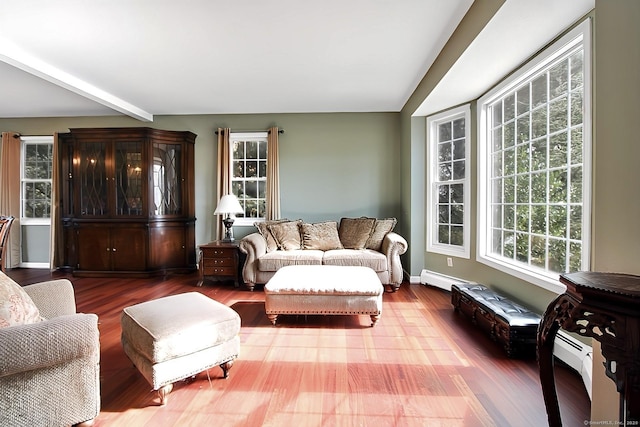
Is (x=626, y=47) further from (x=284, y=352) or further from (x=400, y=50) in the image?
(x=284, y=352)

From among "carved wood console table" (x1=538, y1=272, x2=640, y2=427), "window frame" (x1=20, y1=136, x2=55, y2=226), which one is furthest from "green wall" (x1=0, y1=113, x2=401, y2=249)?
"carved wood console table" (x1=538, y1=272, x2=640, y2=427)

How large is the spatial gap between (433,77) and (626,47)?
2104mm

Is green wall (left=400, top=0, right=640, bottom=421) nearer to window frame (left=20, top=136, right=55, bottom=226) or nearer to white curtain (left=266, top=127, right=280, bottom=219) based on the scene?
white curtain (left=266, top=127, right=280, bottom=219)

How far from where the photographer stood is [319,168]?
15.2 feet

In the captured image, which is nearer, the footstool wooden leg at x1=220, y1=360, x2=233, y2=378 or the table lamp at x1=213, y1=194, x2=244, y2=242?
the footstool wooden leg at x1=220, y1=360, x2=233, y2=378

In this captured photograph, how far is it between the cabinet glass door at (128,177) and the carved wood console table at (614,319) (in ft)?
16.0

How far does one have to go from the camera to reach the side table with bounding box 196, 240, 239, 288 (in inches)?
154

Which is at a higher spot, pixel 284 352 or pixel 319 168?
pixel 319 168

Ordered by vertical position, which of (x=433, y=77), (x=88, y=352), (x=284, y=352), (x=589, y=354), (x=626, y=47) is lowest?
(x=284, y=352)

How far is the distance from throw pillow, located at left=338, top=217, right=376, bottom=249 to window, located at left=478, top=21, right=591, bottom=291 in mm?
1437

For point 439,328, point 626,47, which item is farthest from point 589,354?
point 626,47

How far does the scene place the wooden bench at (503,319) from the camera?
2037 millimetres

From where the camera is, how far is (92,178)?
171 inches

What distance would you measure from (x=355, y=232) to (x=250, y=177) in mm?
2022
